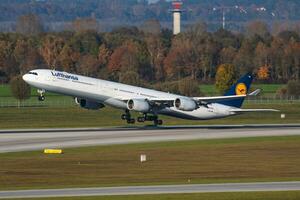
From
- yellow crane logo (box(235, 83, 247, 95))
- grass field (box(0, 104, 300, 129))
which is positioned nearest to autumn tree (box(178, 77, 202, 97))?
grass field (box(0, 104, 300, 129))

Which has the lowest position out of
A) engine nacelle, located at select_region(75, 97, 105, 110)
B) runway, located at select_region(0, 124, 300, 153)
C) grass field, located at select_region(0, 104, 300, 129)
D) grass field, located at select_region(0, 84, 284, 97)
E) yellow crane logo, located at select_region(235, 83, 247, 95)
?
grass field, located at select_region(0, 84, 284, 97)

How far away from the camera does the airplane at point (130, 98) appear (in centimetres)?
9381

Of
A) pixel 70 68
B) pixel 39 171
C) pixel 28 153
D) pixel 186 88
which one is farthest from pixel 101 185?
pixel 70 68

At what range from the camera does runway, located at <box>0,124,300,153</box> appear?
80.0 metres

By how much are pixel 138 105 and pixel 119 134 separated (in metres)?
5.74

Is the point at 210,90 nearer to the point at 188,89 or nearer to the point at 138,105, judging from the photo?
the point at 188,89

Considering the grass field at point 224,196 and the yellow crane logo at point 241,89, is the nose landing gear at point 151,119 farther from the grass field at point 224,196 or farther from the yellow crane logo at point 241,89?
the grass field at point 224,196

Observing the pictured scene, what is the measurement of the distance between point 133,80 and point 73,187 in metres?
113

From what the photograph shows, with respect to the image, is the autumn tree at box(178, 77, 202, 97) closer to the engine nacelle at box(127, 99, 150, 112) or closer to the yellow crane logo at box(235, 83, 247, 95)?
the yellow crane logo at box(235, 83, 247, 95)

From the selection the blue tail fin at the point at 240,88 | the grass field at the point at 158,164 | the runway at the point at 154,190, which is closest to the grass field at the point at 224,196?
the runway at the point at 154,190

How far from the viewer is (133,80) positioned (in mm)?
166250

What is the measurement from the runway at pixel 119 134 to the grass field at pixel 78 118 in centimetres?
813

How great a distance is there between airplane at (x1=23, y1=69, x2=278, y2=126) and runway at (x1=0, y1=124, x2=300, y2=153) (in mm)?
1586

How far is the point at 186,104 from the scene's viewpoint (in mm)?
94500
